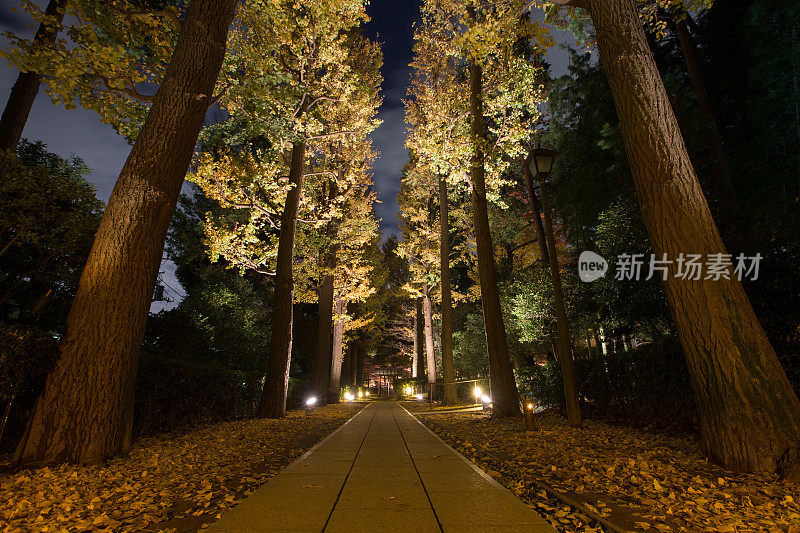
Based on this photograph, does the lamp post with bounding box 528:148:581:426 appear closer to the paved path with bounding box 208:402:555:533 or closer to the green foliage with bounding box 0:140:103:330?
the paved path with bounding box 208:402:555:533

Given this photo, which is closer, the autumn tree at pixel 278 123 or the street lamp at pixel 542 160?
the street lamp at pixel 542 160

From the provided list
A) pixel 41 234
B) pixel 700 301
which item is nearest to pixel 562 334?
pixel 700 301

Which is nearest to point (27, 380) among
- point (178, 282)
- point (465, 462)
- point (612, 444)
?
point (465, 462)

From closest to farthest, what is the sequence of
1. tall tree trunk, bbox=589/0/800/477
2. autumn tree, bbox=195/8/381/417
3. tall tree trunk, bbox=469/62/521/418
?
tall tree trunk, bbox=589/0/800/477, autumn tree, bbox=195/8/381/417, tall tree trunk, bbox=469/62/521/418

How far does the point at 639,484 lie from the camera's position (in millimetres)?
3057

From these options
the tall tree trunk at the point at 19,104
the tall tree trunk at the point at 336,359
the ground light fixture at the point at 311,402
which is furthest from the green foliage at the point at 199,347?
the tall tree trunk at the point at 19,104

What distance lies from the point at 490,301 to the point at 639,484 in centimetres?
544

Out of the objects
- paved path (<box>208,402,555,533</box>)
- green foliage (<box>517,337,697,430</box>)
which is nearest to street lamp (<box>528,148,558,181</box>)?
green foliage (<box>517,337,697,430</box>)

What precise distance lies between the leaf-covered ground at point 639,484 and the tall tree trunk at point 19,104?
976cm

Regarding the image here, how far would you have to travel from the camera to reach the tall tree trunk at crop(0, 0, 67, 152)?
674cm

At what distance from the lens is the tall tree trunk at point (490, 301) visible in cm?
812

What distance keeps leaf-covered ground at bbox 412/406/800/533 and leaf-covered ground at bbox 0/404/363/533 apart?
2453 mm

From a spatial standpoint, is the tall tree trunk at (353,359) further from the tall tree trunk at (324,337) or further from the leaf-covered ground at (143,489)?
the leaf-covered ground at (143,489)

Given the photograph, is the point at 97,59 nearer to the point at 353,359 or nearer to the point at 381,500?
the point at 381,500
